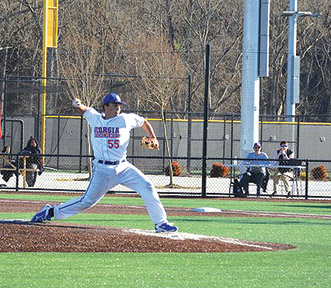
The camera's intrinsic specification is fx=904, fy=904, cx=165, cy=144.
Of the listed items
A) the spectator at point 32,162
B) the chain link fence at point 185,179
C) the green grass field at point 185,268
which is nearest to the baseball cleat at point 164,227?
the green grass field at point 185,268

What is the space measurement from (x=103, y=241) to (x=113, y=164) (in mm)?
1138

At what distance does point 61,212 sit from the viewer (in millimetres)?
12797

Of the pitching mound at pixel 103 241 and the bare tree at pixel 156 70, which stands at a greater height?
the bare tree at pixel 156 70

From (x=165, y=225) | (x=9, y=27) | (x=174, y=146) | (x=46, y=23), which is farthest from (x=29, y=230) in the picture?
(x=9, y=27)

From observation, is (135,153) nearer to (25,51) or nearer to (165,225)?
(25,51)

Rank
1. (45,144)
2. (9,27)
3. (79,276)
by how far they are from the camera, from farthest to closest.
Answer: (9,27) → (45,144) → (79,276)

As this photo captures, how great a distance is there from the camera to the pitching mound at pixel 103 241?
11273 mm

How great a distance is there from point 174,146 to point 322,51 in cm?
2037

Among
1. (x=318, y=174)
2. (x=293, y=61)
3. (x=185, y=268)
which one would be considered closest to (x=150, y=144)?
(x=185, y=268)

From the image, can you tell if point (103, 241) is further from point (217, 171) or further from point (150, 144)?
point (217, 171)

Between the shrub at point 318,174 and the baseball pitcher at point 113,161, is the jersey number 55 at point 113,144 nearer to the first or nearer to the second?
the baseball pitcher at point 113,161

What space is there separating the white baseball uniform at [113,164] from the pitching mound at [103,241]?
0.46 metres

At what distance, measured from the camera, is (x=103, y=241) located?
38.2 ft

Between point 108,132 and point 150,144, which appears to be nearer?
point 108,132
